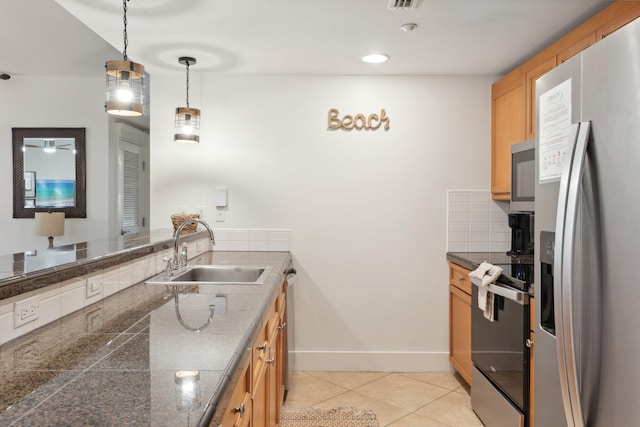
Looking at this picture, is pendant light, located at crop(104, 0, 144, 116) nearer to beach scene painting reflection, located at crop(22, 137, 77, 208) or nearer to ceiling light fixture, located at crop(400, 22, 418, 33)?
ceiling light fixture, located at crop(400, 22, 418, 33)

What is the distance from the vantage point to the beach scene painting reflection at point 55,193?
176 inches

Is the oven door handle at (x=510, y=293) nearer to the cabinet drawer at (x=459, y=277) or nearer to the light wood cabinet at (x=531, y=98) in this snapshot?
the cabinet drawer at (x=459, y=277)

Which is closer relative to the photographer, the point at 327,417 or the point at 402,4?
the point at 402,4

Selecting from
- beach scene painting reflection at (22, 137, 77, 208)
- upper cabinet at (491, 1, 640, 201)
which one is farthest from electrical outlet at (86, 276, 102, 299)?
beach scene painting reflection at (22, 137, 77, 208)

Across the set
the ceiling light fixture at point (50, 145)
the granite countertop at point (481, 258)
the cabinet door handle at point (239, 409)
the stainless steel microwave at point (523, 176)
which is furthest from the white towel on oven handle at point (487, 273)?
the ceiling light fixture at point (50, 145)

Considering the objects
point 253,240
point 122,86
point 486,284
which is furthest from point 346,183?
point 122,86

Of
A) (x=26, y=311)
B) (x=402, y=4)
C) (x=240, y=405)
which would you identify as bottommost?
(x=240, y=405)

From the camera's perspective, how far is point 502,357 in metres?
2.36

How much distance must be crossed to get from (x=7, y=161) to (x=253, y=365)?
4224mm

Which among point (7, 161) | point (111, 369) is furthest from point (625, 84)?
point (7, 161)

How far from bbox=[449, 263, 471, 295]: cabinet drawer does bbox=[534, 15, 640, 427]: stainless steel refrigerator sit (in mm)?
1633

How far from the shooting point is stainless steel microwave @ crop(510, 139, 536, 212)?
8.83 ft

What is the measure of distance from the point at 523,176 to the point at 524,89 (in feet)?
2.00

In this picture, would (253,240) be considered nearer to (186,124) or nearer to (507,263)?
(186,124)
